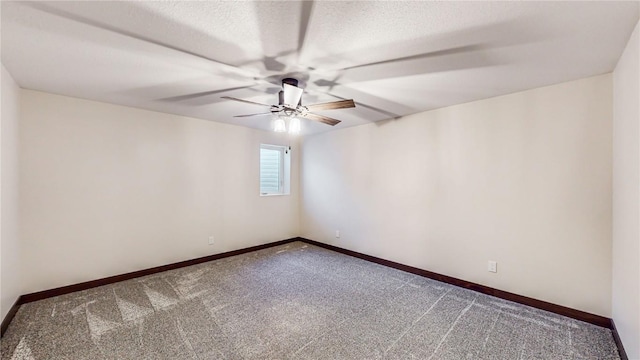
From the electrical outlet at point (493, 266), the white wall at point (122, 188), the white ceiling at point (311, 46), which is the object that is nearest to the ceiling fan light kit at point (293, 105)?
the white ceiling at point (311, 46)

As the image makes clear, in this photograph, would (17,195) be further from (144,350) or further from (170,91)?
(144,350)

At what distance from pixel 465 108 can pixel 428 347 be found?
2582 millimetres

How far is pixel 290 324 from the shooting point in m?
2.30

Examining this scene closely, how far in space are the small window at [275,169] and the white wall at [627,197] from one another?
14.3ft

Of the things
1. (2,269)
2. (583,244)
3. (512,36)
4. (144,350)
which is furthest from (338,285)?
(2,269)

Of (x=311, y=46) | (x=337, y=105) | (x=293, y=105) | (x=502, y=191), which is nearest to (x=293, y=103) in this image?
(x=293, y=105)

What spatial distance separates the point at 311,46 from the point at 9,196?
117 inches

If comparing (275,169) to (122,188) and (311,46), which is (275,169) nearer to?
(122,188)

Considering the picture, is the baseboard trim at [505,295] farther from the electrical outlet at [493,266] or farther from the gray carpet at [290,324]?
the electrical outlet at [493,266]

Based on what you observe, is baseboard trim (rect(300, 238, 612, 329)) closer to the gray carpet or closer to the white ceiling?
the gray carpet

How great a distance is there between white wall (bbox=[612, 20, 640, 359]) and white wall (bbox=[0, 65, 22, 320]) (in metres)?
4.64

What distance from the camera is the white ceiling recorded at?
4.77 feet

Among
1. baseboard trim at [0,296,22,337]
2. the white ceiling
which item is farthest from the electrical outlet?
baseboard trim at [0,296,22,337]

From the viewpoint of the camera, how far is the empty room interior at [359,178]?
1671 millimetres
